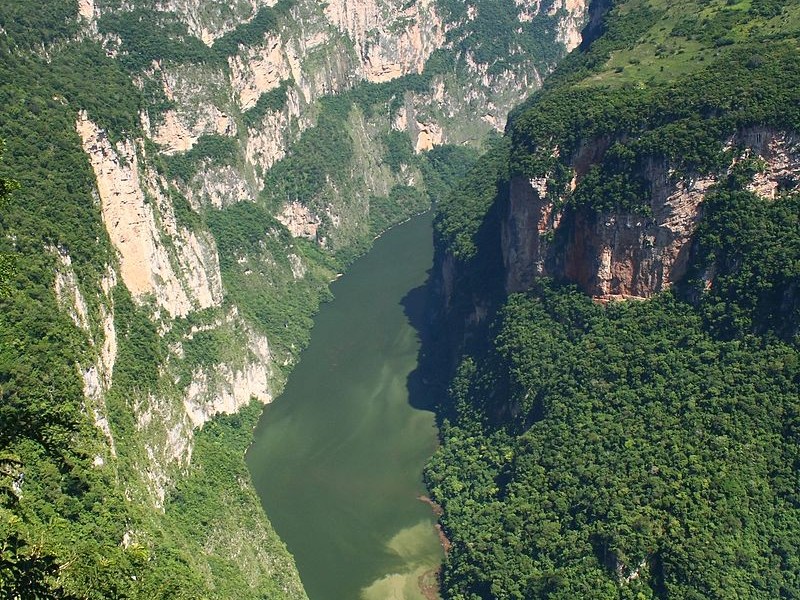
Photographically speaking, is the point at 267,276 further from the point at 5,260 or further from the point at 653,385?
the point at 5,260

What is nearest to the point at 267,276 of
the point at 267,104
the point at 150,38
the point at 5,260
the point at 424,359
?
the point at 424,359

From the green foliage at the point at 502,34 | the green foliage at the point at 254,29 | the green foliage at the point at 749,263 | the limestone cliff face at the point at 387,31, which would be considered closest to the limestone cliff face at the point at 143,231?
the green foliage at the point at 254,29

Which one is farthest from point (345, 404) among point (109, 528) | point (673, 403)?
point (109, 528)

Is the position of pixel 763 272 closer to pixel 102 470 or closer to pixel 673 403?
pixel 673 403

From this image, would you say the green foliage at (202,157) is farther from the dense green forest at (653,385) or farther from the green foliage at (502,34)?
the green foliage at (502,34)

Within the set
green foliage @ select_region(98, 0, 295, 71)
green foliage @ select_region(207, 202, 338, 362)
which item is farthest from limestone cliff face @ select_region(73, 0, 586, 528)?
green foliage @ select_region(98, 0, 295, 71)

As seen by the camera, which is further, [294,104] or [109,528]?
[294,104]
